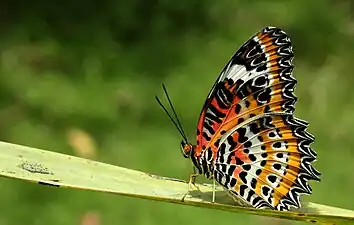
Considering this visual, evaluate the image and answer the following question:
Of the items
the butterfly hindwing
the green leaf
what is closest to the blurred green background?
the butterfly hindwing

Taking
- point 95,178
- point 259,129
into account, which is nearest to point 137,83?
point 259,129

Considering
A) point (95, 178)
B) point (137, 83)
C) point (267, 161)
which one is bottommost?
point (95, 178)

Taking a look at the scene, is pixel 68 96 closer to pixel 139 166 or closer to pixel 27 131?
pixel 27 131

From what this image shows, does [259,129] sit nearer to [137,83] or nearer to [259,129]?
[259,129]

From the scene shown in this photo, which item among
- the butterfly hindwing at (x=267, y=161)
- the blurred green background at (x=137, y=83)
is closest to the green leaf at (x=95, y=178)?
the butterfly hindwing at (x=267, y=161)

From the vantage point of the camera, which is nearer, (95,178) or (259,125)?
(95,178)

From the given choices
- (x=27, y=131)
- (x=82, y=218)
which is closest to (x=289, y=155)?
(x=82, y=218)

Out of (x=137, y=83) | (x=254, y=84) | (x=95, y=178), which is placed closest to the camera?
(x=95, y=178)

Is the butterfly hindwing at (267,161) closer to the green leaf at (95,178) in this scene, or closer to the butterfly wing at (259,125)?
the butterfly wing at (259,125)
